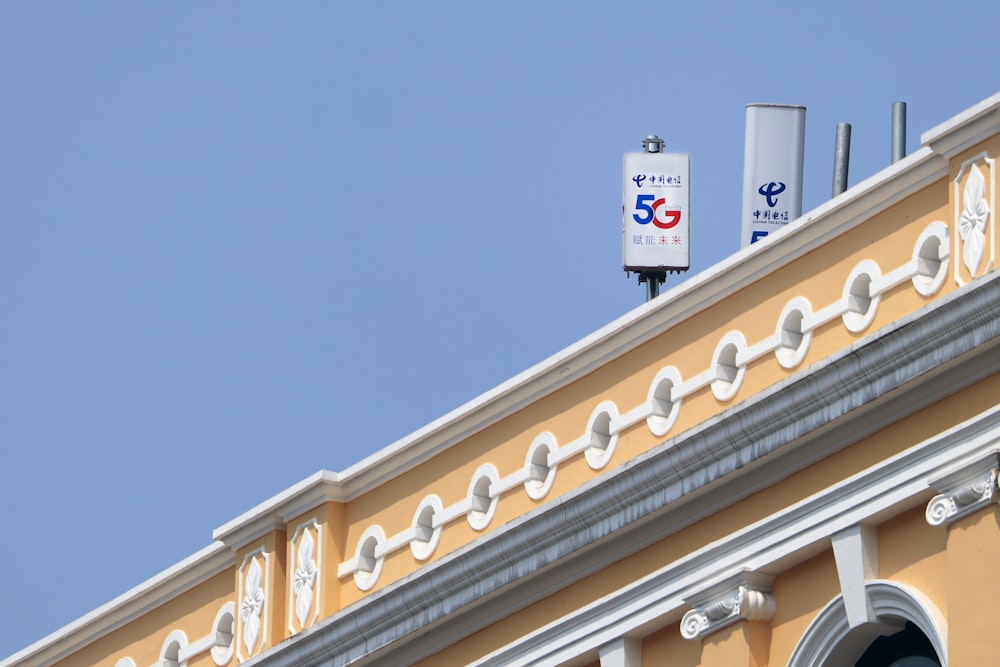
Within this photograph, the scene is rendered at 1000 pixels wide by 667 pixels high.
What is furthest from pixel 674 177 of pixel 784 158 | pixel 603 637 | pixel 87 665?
pixel 603 637

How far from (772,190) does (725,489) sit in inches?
256

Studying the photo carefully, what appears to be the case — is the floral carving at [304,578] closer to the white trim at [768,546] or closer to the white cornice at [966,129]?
the white trim at [768,546]

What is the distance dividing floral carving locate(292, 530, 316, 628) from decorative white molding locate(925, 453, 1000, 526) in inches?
230

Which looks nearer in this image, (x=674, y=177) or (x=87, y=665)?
(x=87, y=665)

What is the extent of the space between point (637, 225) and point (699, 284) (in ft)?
26.6

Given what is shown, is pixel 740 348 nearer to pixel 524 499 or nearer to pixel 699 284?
pixel 699 284

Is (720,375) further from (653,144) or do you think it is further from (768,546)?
(653,144)

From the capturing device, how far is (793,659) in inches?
697

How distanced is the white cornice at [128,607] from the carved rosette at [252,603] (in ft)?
1.05

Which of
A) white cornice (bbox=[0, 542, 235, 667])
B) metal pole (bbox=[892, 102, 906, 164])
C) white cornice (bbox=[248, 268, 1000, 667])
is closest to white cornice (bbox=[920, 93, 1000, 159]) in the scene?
white cornice (bbox=[248, 268, 1000, 667])

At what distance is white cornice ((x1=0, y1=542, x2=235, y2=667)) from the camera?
73.3ft

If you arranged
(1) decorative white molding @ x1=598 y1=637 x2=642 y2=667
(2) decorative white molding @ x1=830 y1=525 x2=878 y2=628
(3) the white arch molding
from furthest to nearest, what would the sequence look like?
(1) decorative white molding @ x1=598 y1=637 x2=642 y2=667
(2) decorative white molding @ x1=830 y1=525 x2=878 y2=628
(3) the white arch molding

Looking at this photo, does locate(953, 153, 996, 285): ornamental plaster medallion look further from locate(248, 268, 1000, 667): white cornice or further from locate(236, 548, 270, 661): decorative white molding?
locate(236, 548, 270, 661): decorative white molding

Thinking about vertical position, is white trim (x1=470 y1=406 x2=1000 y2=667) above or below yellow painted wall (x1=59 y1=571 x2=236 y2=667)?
below
